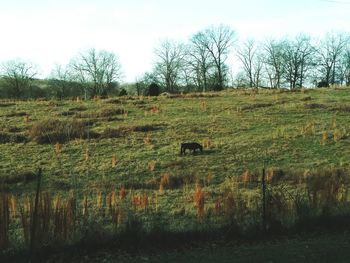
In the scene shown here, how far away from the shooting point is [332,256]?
880cm

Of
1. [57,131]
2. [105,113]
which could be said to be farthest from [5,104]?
[57,131]

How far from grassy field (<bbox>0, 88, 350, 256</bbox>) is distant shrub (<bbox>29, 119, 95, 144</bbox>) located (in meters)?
0.06

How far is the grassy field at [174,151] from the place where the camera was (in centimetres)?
1417

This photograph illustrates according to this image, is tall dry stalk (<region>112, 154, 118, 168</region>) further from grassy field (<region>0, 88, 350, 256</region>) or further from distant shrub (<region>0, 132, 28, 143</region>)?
distant shrub (<region>0, 132, 28, 143</region>)

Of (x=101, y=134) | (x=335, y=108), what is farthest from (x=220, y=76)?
(x=101, y=134)

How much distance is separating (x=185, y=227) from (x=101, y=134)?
19.9 meters

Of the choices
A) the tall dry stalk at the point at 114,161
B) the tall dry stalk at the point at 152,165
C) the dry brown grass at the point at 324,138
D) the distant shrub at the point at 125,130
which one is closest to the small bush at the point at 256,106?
the distant shrub at the point at 125,130

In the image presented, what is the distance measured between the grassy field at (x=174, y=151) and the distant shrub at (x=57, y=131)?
6cm

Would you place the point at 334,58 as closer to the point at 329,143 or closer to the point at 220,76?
the point at 220,76

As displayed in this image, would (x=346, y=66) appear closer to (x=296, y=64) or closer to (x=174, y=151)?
(x=296, y=64)

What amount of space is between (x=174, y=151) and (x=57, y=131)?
27.2 feet

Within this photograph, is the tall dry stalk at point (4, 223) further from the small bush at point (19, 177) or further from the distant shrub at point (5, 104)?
the distant shrub at point (5, 104)

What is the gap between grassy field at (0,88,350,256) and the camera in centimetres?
1417

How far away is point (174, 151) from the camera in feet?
82.2
